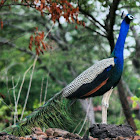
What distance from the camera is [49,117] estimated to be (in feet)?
14.6

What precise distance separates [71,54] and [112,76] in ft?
15.7

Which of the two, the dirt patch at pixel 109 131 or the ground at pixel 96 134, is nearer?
the ground at pixel 96 134

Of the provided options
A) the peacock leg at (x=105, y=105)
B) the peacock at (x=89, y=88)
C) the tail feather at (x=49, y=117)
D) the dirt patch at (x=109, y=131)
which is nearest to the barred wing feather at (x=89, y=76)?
the peacock at (x=89, y=88)

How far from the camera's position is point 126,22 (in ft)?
16.1

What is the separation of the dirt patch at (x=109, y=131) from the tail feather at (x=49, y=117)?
2.45ft

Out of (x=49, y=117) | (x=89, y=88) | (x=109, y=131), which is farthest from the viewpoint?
(x=89, y=88)

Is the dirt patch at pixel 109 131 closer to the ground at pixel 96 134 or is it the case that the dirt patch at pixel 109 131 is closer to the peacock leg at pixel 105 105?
the ground at pixel 96 134

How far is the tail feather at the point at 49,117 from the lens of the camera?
167 inches

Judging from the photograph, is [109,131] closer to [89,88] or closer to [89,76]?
[89,88]

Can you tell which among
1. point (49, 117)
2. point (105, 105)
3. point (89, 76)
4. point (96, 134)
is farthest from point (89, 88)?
point (96, 134)

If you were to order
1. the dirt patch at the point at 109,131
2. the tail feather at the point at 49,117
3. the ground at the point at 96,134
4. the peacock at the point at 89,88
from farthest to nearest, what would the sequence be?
the peacock at the point at 89,88 → the tail feather at the point at 49,117 → the dirt patch at the point at 109,131 → the ground at the point at 96,134

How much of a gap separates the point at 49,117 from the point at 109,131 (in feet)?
3.70

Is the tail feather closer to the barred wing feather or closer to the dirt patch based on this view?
the barred wing feather

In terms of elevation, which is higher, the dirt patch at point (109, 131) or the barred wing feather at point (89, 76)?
the barred wing feather at point (89, 76)
